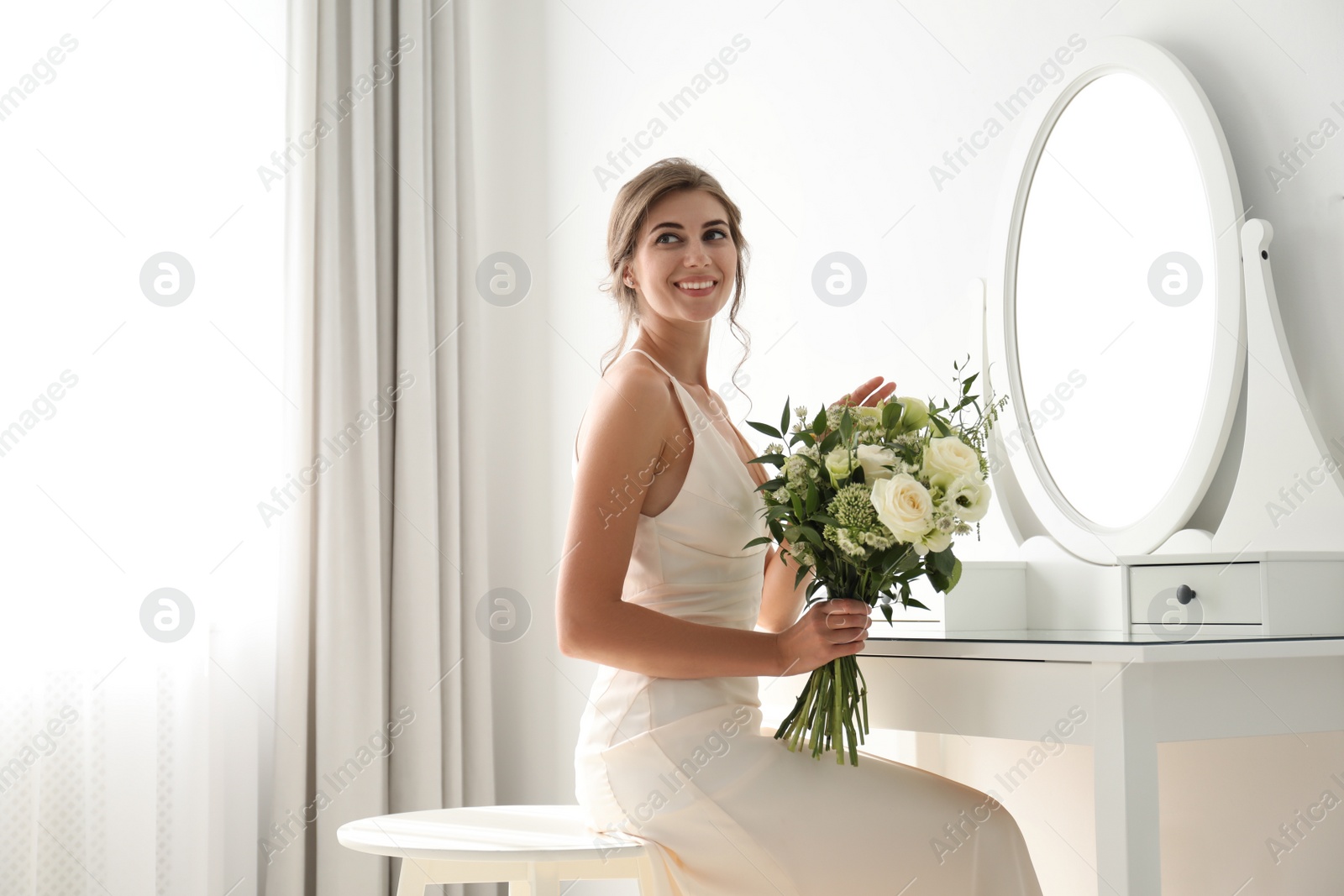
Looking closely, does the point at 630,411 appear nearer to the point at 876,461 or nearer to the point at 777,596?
the point at 876,461

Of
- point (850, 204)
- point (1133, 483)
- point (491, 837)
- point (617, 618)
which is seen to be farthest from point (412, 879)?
point (850, 204)

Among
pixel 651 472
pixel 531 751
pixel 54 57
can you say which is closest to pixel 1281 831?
pixel 651 472

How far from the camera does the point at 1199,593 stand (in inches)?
66.1

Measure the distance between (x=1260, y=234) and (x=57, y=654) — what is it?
106 inches

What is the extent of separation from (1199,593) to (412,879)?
123 cm

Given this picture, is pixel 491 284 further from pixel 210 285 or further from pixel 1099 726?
Answer: pixel 1099 726

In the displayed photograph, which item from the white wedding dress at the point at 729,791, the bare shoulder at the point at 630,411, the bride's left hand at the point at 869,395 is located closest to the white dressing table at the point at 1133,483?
the white wedding dress at the point at 729,791

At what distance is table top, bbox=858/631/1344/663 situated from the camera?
1.28 metres

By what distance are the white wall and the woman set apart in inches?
26.2

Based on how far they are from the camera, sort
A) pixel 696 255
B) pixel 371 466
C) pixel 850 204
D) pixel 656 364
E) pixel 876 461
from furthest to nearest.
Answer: pixel 371 466
pixel 850 204
pixel 696 255
pixel 656 364
pixel 876 461

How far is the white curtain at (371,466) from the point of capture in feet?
10.0

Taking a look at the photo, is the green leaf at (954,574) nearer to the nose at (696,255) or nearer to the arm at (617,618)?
the arm at (617,618)

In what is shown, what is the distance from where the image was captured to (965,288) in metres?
2.36

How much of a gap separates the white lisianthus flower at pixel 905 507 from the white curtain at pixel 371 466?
213cm
